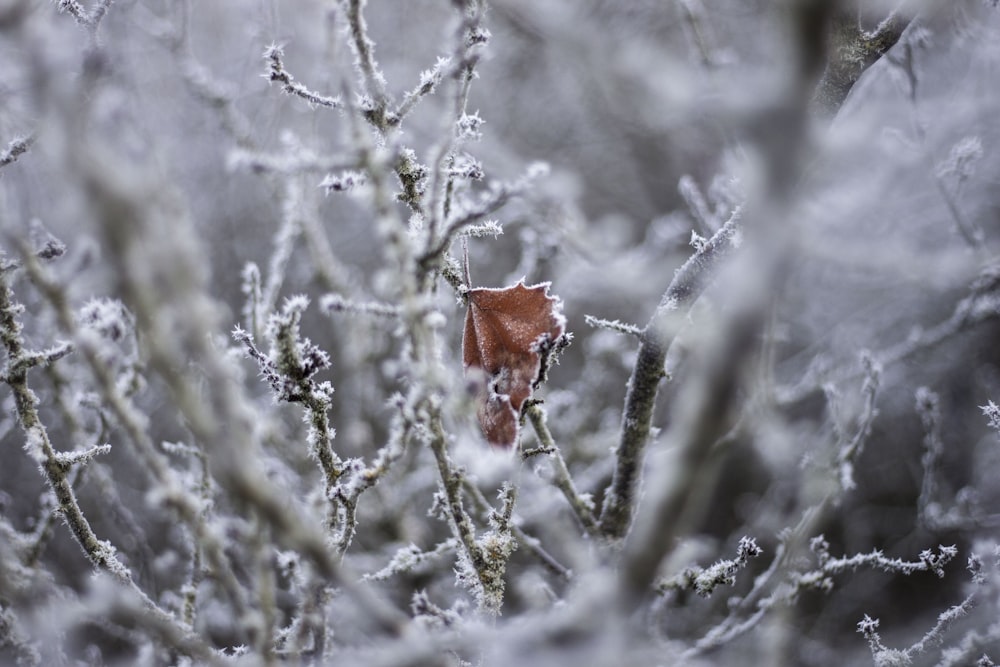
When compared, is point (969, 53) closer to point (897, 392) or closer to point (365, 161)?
point (897, 392)

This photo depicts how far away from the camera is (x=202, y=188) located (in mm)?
2969

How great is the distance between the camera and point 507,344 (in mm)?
708

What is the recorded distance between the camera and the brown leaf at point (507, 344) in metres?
0.67

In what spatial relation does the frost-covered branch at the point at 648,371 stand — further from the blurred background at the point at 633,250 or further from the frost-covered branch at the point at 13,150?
the frost-covered branch at the point at 13,150

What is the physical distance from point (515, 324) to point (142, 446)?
37cm

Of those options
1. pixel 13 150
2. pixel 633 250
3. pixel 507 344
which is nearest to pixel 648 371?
pixel 507 344

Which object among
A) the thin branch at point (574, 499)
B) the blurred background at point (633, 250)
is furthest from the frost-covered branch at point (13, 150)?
the thin branch at point (574, 499)

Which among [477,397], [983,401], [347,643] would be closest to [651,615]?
[477,397]

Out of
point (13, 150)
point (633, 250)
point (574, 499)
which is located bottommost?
point (574, 499)

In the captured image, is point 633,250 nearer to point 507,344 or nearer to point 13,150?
point 507,344

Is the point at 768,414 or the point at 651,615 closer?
the point at 651,615

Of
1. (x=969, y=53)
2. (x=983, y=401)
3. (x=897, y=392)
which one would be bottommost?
(x=983, y=401)

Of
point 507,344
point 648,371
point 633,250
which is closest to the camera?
point 507,344

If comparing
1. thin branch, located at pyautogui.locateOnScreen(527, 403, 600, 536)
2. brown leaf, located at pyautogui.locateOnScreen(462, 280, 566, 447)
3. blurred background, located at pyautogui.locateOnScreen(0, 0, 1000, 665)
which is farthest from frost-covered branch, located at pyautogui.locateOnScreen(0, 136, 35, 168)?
thin branch, located at pyautogui.locateOnScreen(527, 403, 600, 536)
